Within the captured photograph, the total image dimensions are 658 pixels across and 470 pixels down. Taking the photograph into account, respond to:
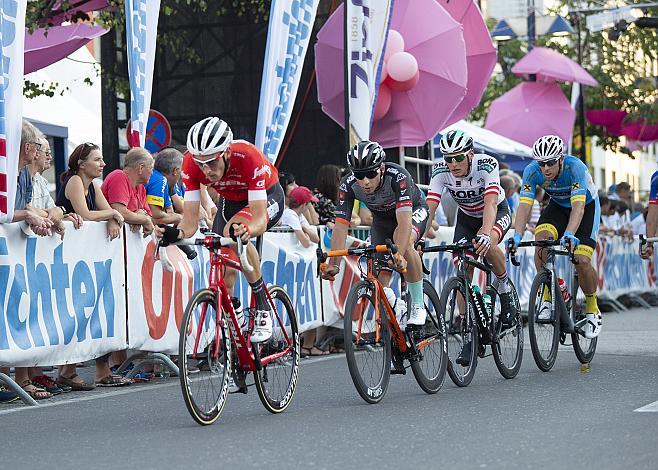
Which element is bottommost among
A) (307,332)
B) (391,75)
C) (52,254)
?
(307,332)

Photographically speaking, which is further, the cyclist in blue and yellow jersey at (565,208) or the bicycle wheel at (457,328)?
the cyclist in blue and yellow jersey at (565,208)

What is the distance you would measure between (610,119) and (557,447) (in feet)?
109

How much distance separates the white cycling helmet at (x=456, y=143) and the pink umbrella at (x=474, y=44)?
387 inches

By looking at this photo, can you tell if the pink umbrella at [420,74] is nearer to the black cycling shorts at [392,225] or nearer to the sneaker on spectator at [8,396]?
the black cycling shorts at [392,225]

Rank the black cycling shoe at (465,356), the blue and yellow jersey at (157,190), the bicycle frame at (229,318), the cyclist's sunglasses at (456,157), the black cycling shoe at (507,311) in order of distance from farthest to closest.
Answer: the blue and yellow jersey at (157,190), the black cycling shoe at (507,311), the cyclist's sunglasses at (456,157), the black cycling shoe at (465,356), the bicycle frame at (229,318)

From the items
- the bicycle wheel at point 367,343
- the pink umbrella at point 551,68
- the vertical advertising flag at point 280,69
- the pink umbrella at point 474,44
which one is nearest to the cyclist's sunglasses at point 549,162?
the bicycle wheel at point 367,343

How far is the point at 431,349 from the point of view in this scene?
32.1ft

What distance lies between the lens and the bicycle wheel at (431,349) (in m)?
9.59

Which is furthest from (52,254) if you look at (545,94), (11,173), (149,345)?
(545,94)

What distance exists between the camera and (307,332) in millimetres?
14023

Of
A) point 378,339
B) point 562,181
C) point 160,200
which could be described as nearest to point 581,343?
point 562,181

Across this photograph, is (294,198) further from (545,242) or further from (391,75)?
(391,75)

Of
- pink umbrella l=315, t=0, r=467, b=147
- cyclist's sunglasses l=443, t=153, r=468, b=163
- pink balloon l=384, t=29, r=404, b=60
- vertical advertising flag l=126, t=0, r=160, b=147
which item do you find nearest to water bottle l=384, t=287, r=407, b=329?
cyclist's sunglasses l=443, t=153, r=468, b=163

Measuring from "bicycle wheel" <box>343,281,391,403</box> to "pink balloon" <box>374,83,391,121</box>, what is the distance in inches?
360
